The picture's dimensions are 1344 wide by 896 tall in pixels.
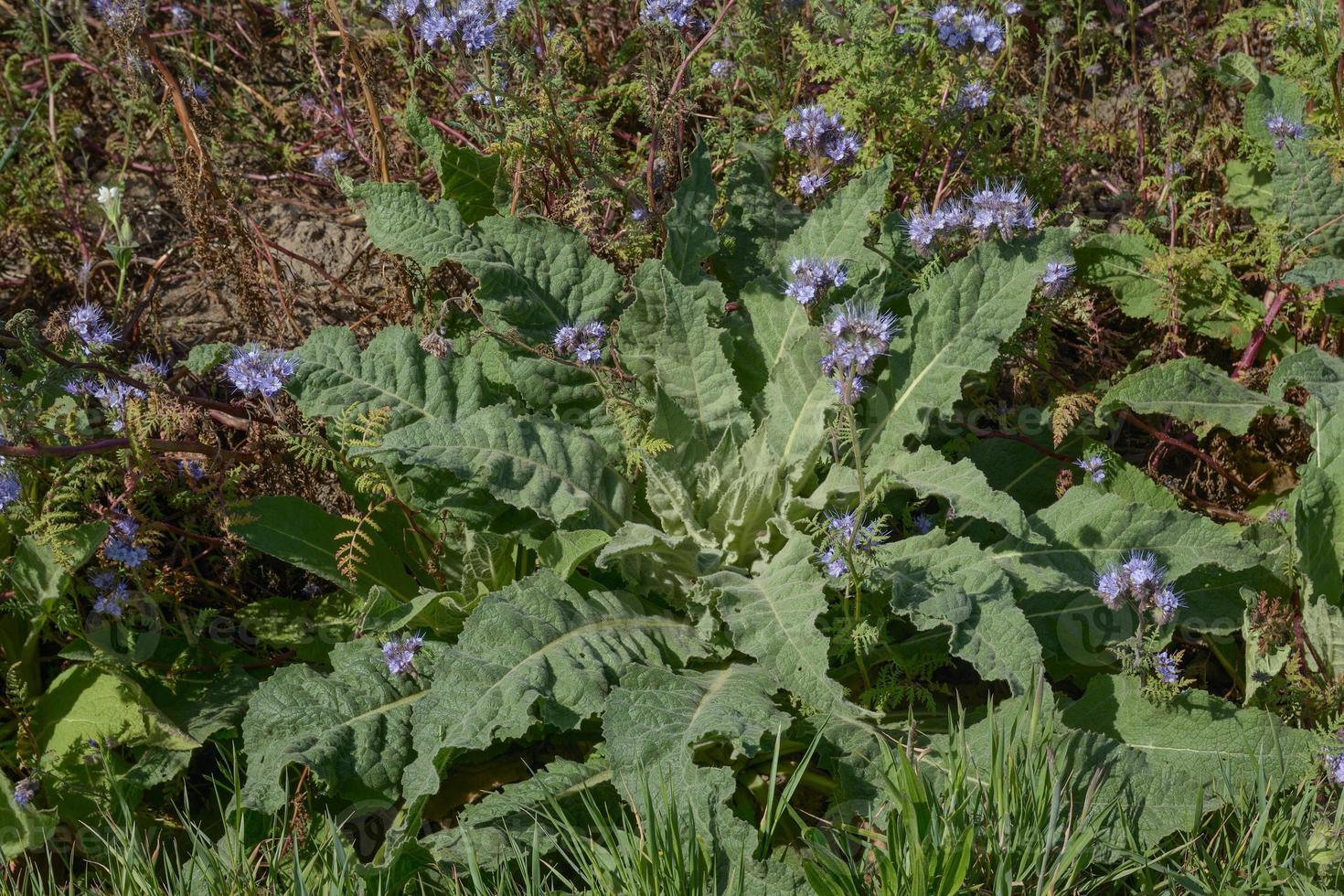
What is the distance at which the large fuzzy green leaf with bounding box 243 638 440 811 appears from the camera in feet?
8.84

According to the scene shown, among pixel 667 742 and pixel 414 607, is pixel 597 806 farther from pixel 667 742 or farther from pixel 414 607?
pixel 414 607

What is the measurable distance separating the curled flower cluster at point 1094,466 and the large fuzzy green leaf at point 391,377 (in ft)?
5.63

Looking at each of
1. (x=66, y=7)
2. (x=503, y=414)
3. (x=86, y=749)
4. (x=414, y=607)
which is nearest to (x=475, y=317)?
(x=503, y=414)

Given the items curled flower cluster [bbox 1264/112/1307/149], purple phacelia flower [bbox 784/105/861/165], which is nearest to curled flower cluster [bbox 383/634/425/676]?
purple phacelia flower [bbox 784/105/861/165]

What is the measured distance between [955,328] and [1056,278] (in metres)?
0.31

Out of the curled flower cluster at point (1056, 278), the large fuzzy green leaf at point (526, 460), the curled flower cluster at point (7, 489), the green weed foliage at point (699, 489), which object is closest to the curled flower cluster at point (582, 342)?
the green weed foliage at point (699, 489)

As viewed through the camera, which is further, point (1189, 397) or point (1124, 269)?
point (1124, 269)

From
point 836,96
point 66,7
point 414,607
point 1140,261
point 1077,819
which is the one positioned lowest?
point 1077,819

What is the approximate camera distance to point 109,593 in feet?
9.97

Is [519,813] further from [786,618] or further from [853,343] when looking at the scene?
[853,343]

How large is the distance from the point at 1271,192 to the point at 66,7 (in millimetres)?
4569

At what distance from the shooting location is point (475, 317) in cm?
369

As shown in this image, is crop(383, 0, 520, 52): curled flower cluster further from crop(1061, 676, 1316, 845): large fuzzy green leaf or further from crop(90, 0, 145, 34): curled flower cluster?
crop(1061, 676, 1316, 845): large fuzzy green leaf

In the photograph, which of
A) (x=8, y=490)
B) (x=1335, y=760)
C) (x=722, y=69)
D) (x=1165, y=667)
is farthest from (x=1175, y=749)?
(x=8, y=490)
